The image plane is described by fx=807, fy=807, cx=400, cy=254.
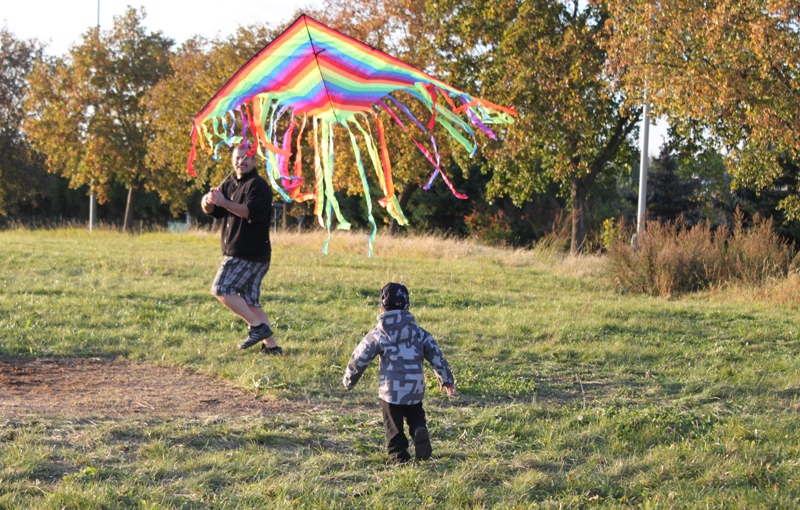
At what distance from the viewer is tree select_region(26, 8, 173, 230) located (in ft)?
114

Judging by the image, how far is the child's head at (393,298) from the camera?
4.70 metres

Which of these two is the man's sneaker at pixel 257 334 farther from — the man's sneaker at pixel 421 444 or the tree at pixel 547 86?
the tree at pixel 547 86

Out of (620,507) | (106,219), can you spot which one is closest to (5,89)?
(106,219)

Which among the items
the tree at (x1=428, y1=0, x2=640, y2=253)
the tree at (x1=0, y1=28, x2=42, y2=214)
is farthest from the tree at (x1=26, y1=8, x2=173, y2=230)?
the tree at (x1=428, y1=0, x2=640, y2=253)

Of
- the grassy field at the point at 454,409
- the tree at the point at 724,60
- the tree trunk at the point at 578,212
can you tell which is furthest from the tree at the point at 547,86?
the grassy field at the point at 454,409

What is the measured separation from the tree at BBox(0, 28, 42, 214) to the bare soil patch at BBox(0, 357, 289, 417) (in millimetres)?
37753

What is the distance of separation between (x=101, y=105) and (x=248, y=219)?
31599 mm

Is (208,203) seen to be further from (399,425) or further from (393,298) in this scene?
(399,425)

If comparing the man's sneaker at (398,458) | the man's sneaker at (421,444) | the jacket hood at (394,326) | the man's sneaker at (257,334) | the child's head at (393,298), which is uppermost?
the child's head at (393,298)

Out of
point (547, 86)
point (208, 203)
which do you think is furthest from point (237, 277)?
point (547, 86)

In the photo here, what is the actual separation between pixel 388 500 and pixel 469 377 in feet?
9.07

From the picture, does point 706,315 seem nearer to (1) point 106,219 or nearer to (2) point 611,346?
(2) point 611,346

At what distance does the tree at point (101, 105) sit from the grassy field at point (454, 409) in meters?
24.0

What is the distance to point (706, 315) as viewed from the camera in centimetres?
1038
